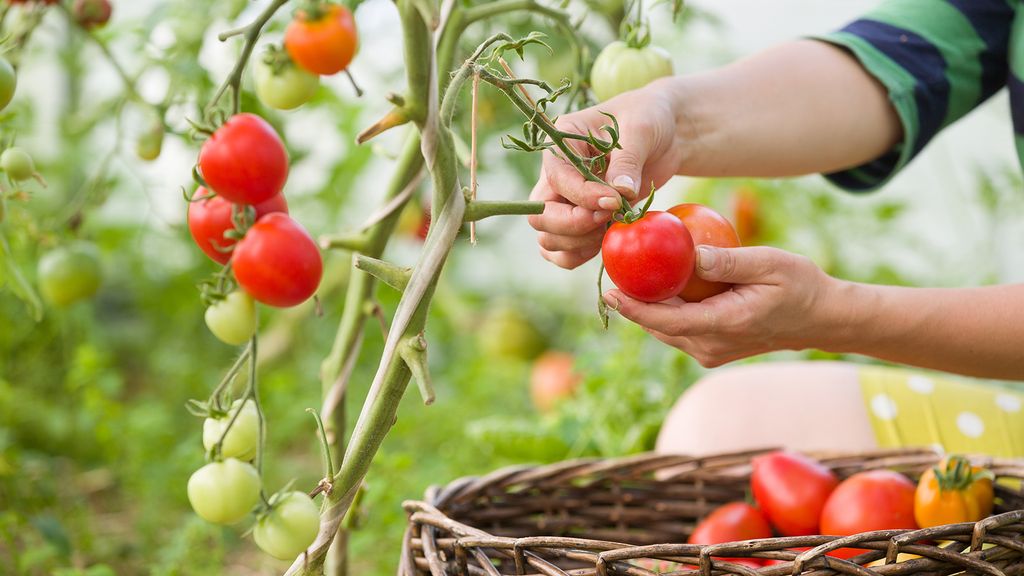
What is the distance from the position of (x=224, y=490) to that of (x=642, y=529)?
54 centimetres

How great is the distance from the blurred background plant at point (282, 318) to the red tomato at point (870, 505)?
441mm

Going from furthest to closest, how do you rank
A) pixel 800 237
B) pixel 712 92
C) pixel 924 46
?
pixel 800 237
pixel 924 46
pixel 712 92

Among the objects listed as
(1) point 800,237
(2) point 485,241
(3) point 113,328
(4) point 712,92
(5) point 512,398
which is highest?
(4) point 712,92

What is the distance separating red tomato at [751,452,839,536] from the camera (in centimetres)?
88

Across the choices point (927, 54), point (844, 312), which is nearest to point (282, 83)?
point (844, 312)

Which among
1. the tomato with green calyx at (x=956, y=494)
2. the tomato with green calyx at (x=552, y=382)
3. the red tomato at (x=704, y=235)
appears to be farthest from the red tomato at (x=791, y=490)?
the tomato with green calyx at (x=552, y=382)

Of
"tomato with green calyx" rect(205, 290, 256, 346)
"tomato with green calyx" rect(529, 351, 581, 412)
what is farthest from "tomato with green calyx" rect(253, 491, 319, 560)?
"tomato with green calyx" rect(529, 351, 581, 412)

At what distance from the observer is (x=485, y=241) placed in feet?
7.20

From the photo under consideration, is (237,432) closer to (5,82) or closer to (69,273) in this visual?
(5,82)

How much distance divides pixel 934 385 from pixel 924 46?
0.42 m

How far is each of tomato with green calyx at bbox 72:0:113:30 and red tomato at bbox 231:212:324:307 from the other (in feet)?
1.68

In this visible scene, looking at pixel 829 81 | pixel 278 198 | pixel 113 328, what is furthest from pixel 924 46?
pixel 113 328

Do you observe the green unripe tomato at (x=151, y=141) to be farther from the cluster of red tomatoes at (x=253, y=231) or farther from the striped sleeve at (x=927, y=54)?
the striped sleeve at (x=927, y=54)

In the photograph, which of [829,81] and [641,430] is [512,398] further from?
[829,81]
